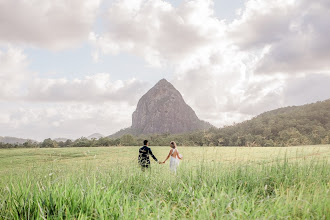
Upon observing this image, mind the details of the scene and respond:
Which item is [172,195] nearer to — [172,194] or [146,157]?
[172,194]

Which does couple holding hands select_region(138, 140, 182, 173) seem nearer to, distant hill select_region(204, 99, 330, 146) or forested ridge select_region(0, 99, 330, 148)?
forested ridge select_region(0, 99, 330, 148)

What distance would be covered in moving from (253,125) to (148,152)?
6196 cm

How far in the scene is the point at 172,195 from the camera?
308 inches

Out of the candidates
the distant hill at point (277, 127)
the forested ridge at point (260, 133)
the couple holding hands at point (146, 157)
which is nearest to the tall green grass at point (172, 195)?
the couple holding hands at point (146, 157)

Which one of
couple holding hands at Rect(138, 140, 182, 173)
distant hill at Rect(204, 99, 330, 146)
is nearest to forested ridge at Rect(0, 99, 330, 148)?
distant hill at Rect(204, 99, 330, 146)

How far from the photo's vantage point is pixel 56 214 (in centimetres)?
610

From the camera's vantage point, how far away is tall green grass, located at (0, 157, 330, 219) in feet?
19.6

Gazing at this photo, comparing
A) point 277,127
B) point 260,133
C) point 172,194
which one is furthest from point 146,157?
point 260,133

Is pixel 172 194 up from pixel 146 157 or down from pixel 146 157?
down

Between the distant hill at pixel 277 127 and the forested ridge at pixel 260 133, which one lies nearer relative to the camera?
the forested ridge at pixel 260 133

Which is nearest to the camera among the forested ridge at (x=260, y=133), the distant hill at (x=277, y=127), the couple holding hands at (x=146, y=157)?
the couple holding hands at (x=146, y=157)

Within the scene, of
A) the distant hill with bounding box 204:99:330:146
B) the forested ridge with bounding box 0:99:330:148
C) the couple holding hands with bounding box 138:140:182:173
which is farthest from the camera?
the distant hill with bounding box 204:99:330:146

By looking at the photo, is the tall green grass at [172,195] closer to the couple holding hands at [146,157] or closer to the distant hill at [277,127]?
the couple holding hands at [146,157]

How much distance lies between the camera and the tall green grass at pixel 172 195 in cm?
596
